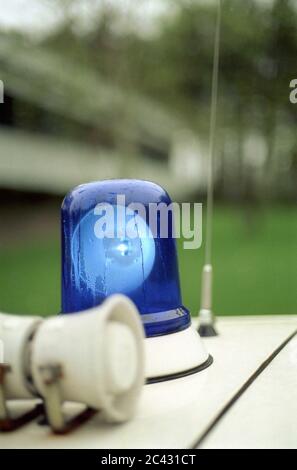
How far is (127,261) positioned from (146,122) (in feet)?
25.9

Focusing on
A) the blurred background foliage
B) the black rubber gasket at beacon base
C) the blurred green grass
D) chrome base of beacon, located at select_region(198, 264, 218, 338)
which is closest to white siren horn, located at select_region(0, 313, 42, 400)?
the black rubber gasket at beacon base

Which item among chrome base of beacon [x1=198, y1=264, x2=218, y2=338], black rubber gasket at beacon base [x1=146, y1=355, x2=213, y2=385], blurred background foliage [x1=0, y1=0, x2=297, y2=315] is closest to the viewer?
black rubber gasket at beacon base [x1=146, y1=355, x2=213, y2=385]

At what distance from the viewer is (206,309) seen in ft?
3.49

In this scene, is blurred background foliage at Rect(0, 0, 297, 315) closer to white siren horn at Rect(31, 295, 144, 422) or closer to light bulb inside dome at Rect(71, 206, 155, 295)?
light bulb inside dome at Rect(71, 206, 155, 295)

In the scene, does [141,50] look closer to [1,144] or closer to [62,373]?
[1,144]

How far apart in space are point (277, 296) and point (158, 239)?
3.74m

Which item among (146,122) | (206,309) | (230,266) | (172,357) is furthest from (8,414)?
(146,122)

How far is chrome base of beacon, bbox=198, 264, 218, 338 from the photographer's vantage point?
41.4 inches

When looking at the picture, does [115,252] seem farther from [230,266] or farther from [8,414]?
[230,266]

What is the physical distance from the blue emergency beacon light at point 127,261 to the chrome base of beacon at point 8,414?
176 millimetres

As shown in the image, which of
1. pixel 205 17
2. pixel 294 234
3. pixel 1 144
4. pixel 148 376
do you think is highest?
pixel 205 17

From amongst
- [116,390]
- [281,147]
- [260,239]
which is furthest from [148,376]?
[260,239]

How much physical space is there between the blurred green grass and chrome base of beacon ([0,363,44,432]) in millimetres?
2472

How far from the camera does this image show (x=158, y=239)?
2.61ft
